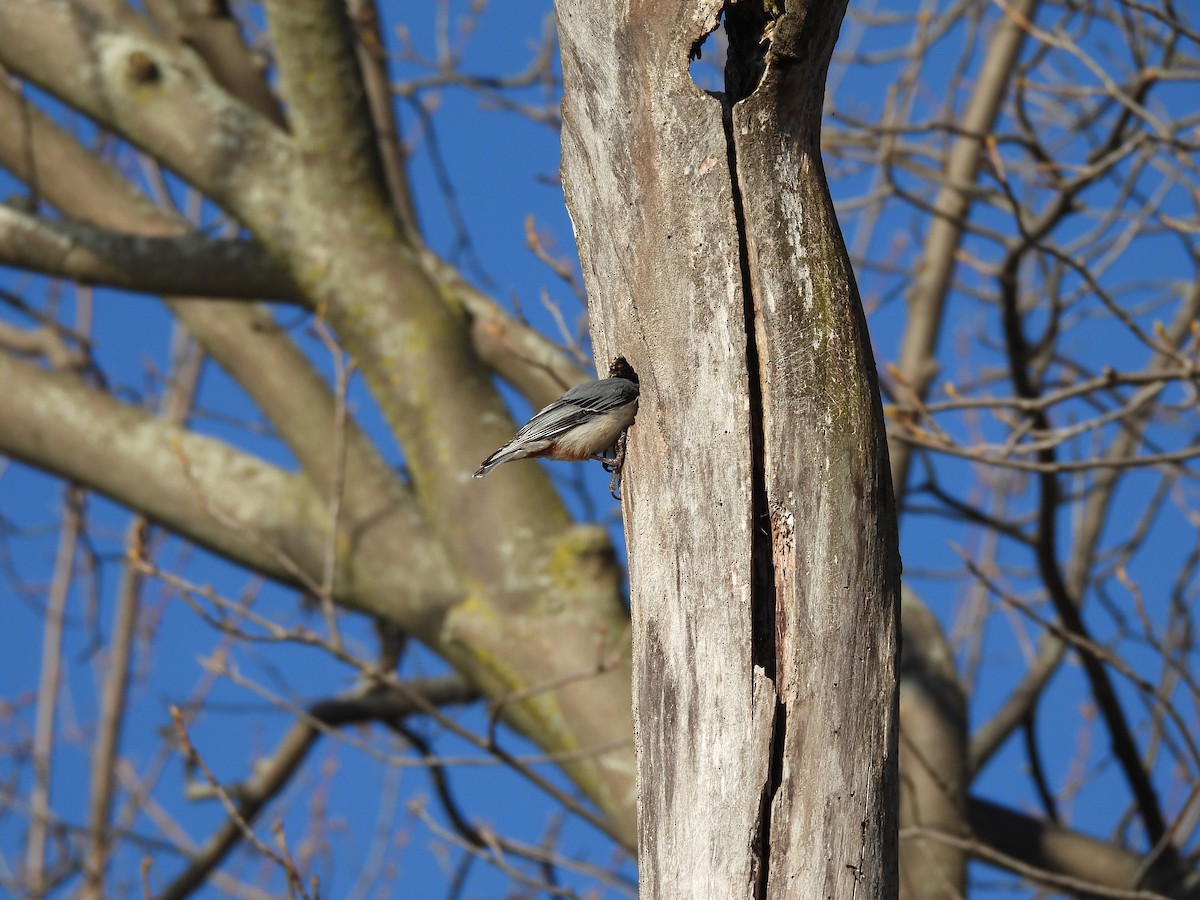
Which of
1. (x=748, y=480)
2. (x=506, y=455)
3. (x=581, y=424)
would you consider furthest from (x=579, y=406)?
(x=748, y=480)

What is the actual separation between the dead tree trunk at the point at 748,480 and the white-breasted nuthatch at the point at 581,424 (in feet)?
0.34

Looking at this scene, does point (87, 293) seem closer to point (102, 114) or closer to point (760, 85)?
point (102, 114)

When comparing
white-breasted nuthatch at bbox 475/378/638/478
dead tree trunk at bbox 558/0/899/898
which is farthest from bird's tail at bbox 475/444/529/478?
dead tree trunk at bbox 558/0/899/898

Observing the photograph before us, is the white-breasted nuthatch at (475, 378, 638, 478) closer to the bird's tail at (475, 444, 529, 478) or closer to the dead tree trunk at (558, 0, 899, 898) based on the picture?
the bird's tail at (475, 444, 529, 478)

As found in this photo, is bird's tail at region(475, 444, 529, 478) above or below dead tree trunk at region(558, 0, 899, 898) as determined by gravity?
above

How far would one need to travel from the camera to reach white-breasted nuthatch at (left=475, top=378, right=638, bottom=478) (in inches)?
78.6

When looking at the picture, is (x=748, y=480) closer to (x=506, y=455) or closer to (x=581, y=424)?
(x=581, y=424)

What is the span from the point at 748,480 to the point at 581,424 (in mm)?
558

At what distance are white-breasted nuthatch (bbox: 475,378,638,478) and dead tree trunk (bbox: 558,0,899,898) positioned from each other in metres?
0.10

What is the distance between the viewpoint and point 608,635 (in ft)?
11.7

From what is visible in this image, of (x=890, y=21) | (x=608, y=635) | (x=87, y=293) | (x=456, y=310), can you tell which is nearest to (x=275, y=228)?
(x=456, y=310)

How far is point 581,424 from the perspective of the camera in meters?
2.18

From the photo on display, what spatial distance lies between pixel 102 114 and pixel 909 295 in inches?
109

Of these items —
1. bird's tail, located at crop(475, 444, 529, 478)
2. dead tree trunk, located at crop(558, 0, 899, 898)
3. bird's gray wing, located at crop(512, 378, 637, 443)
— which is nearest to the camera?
dead tree trunk, located at crop(558, 0, 899, 898)
